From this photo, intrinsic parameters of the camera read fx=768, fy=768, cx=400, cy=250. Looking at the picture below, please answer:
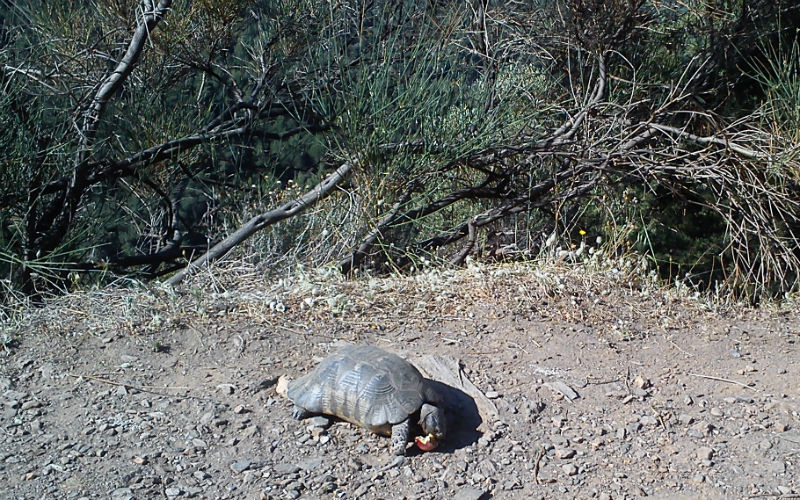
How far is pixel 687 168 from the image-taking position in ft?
17.0

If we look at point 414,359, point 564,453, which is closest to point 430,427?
point 564,453

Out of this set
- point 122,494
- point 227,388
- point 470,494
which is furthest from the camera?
point 227,388

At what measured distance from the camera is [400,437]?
10.9 ft

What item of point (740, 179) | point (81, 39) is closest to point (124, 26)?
point (81, 39)

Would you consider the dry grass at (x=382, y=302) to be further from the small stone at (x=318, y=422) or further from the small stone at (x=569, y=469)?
the small stone at (x=569, y=469)

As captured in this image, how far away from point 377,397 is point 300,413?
16.5 inches

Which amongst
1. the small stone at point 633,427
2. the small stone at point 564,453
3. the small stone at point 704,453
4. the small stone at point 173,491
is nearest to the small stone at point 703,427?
the small stone at point 704,453

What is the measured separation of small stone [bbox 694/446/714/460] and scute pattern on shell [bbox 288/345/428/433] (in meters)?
1.24

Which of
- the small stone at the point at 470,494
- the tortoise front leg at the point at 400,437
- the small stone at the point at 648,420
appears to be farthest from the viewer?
the small stone at the point at 648,420

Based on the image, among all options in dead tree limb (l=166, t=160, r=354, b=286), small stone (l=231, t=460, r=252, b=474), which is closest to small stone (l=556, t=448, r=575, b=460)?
small stone (l=231, t=460, r=252, b=474)

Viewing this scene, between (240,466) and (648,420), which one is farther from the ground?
(240,466)

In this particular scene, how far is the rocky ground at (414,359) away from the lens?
317 cm

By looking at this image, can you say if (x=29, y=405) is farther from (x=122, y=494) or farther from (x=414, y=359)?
(x=414, y=359)

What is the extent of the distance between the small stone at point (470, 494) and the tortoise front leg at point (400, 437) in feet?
1.04
